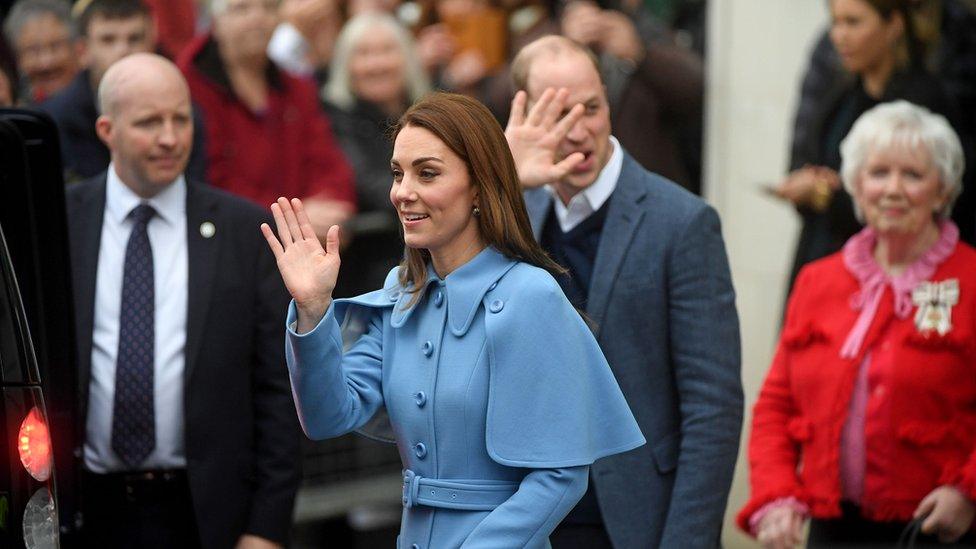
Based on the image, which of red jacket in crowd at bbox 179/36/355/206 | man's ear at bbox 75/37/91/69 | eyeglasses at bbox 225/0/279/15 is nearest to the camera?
man's ear at bbox 75/37/91/69

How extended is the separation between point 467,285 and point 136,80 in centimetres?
201

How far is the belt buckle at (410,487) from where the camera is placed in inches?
164

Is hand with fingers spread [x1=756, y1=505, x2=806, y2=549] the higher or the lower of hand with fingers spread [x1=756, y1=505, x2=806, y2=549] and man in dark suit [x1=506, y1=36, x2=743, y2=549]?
the lower

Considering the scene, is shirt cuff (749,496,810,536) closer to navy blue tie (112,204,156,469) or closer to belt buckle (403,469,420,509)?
belt buckle (403,469,420,509)

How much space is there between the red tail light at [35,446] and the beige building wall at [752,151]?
4.91 metres

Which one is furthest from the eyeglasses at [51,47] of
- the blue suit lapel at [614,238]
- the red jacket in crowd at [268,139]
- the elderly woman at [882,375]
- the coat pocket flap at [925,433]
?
the coat pocket flap at [925,433]

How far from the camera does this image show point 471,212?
423cm

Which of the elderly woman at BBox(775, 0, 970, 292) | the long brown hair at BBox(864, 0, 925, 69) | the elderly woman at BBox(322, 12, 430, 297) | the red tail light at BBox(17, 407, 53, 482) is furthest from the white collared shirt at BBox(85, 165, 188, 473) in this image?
the long brown hair at BBox(864, 0, 925, 69)

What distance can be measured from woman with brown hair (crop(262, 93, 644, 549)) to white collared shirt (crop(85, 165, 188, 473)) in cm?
Result: 144

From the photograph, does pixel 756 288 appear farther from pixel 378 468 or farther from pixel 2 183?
pixel 2 183

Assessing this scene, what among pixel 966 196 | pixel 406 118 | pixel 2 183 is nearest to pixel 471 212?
pixel 406 118

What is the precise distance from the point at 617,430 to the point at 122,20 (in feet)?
13.4

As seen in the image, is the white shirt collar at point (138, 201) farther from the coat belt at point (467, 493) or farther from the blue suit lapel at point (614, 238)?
the coat belt at point (467, 493)

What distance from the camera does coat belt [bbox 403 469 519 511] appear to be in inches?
160
